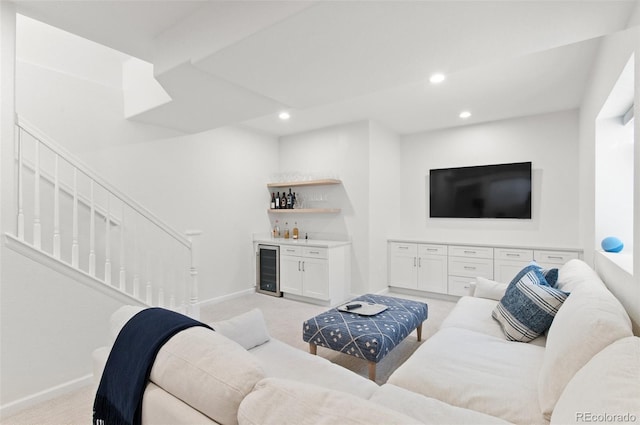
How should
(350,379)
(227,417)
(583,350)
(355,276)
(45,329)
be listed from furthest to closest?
(355,276)
(45,329)
(350,379)
(583,350)
(227,417)

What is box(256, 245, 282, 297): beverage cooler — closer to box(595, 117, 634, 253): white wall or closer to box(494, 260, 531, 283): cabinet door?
box(494, 260, 531, 283): cabinet door

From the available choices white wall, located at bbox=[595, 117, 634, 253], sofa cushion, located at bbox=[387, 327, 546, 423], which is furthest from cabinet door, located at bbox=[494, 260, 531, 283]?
sofa cushion, located at bbox=[387, 327, 546, 423]

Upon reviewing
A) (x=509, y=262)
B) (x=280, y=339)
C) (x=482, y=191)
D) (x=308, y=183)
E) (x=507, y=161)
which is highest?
(x=507, y=161)

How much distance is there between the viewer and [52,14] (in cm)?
207

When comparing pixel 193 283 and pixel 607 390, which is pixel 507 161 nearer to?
pixel 607 390

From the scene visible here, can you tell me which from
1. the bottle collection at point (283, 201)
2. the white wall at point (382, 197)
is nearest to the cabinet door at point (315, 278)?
the white wall at point (382, 197)

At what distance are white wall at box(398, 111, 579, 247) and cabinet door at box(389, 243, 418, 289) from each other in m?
0.39

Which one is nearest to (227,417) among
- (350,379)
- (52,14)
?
(350,379)

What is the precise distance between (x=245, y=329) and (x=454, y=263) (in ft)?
11.3

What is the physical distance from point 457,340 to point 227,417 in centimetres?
161

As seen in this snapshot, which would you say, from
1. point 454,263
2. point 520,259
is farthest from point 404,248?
point 520,259

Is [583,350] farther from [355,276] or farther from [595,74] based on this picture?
[355,276]

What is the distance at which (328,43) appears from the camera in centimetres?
188

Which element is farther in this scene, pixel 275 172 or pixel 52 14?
pixel 275 172
